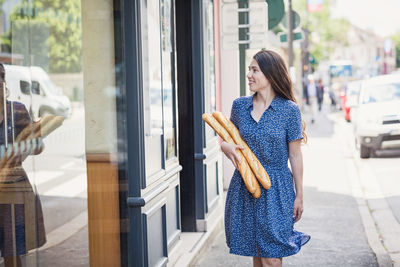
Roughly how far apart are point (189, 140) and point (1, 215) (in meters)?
3.98

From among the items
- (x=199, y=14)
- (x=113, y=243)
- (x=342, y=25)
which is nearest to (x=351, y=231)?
(x=199, y=14)

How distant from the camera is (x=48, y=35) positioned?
3.68m

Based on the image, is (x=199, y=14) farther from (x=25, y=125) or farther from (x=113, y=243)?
(x=25, y=125)

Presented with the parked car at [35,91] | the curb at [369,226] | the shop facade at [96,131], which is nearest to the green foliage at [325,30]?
the curb at [369,226]

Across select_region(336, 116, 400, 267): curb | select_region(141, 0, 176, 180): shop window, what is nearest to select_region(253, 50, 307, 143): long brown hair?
select_region(141, 0, 176, 180): shop window

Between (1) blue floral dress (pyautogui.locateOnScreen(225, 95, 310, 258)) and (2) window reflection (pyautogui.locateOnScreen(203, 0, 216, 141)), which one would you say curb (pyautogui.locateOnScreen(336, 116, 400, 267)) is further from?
(1) blue floral dress (pyautogui.locateOnScreen(225, 95, 310, 258))

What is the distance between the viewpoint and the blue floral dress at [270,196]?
3.97 meters

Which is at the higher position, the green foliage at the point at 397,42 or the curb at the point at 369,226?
the green foliage at the point at 397,42

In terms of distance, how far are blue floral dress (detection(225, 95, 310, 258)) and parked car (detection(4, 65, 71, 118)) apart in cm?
116

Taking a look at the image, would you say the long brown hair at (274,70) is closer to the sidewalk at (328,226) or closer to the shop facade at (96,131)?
the shop facade at (96,131)

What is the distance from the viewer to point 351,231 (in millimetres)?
7746

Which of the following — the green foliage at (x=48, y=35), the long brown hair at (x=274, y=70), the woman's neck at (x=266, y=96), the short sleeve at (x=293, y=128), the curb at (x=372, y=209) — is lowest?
the curb at (x=372, y=209)

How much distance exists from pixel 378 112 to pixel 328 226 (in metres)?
4.64

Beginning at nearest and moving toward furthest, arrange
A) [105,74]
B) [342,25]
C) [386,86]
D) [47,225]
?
[47,225] < [105,74] < [386,86] < [342,25]
